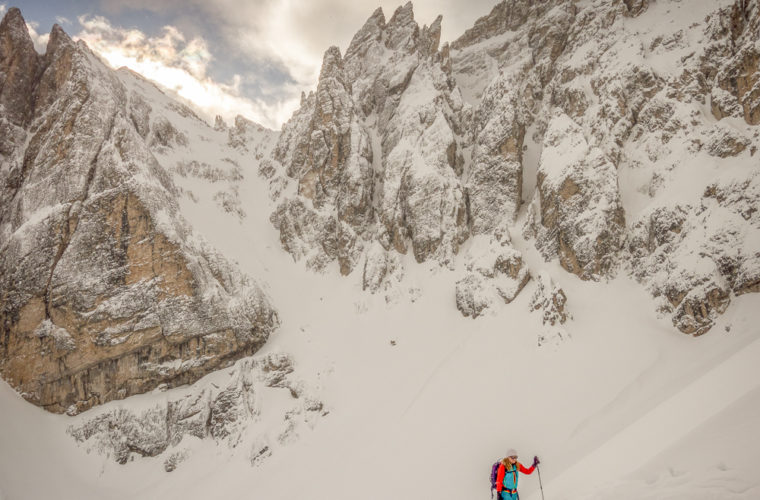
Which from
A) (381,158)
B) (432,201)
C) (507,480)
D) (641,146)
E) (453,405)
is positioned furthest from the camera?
(381,158)

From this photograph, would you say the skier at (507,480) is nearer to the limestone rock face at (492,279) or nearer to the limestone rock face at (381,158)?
the limestone rock face at (492,279)

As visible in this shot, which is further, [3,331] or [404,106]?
[404,106]

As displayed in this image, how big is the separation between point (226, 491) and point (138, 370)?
42.9 ft

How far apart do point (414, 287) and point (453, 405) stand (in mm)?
13849

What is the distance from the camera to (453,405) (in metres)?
23.2

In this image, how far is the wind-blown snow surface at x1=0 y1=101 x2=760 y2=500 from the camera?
11773mm

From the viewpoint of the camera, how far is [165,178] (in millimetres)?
40656

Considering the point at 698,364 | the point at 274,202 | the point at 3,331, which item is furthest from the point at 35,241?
the point at 698,364

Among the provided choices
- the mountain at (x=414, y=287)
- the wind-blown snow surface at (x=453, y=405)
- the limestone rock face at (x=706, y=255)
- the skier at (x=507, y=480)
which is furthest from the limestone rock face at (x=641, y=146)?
the skier at (x=507, y=480)

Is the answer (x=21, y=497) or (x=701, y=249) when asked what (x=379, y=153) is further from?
(x=21, y=497)

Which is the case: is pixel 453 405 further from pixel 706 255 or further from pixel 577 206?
pixel 577 206

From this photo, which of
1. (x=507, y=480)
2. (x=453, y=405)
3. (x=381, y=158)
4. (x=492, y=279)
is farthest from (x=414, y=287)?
(x=507, y=480)

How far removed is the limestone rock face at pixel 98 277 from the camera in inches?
1115

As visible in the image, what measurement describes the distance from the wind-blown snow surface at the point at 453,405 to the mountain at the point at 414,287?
0.17 m
